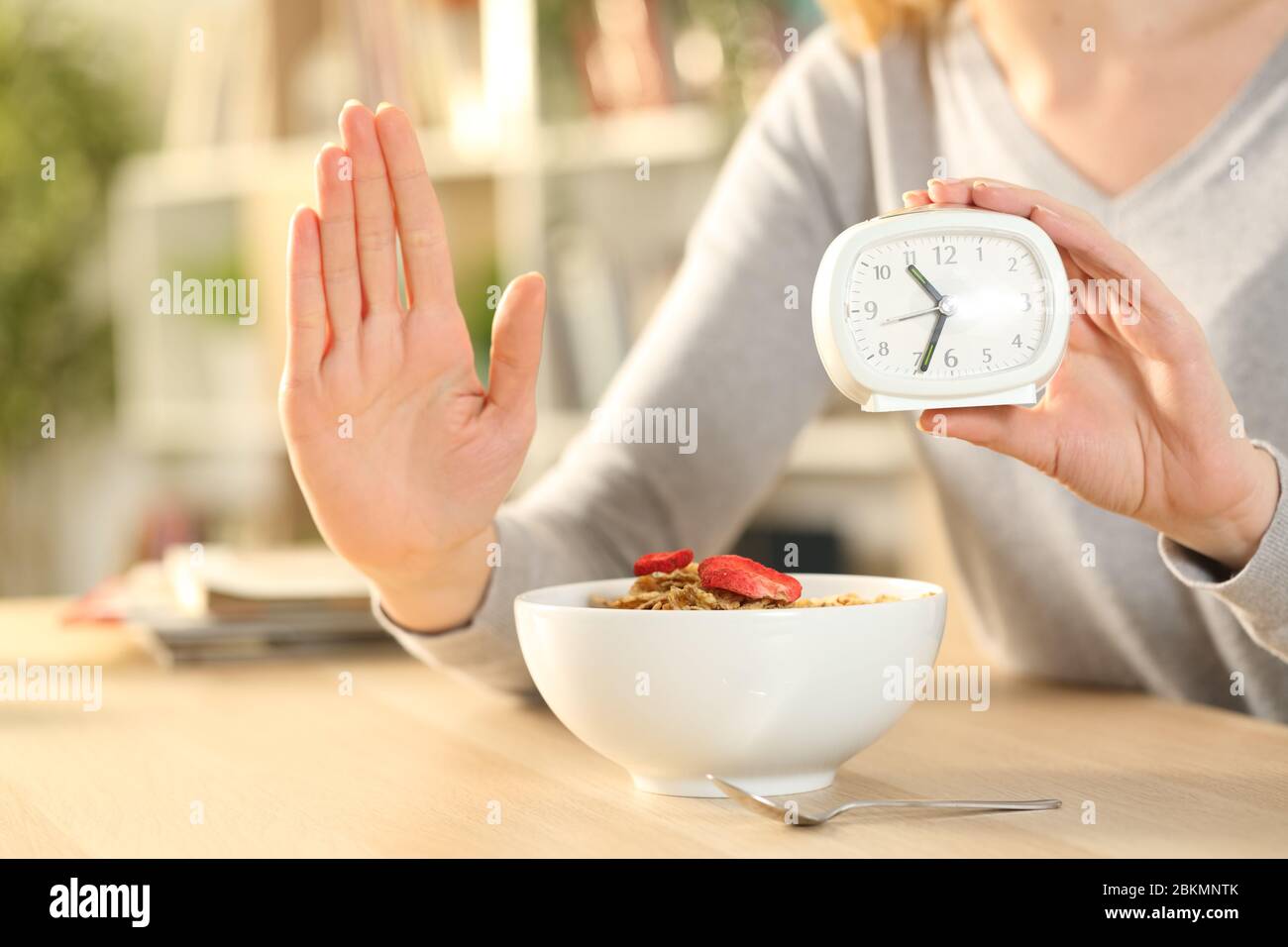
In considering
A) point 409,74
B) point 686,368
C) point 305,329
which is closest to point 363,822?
point 305,329

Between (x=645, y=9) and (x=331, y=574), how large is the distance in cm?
132

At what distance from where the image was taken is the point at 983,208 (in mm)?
702

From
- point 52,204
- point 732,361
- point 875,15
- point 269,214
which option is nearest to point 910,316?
point 732,361

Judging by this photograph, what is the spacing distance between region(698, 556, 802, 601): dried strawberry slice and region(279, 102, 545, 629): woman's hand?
21cm

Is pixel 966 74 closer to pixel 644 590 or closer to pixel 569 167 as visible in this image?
pixel 644 590

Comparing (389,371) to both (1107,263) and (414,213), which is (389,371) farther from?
(1107,263)

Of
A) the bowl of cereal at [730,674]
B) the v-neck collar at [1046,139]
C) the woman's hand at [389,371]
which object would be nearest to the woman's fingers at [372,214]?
the woman's hand at [389,371]

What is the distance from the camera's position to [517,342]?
2.78 feet

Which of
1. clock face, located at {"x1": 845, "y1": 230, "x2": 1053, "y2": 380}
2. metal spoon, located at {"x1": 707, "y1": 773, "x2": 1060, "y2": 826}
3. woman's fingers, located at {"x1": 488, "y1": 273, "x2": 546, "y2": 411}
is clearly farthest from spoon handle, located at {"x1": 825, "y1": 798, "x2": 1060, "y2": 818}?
woman's fingers, located at {"x1": 488, "y1": 273, "x2": 546, "y2": 411}

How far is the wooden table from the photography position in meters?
0.64

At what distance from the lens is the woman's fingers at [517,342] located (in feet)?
2.76

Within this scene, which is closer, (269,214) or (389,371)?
(389,371)

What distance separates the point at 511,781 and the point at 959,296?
1.16 ft

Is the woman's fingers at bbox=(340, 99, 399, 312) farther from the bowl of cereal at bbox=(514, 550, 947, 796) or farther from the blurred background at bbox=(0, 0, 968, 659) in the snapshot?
the blurred background at bbox=(0, 0, 968, 659)
